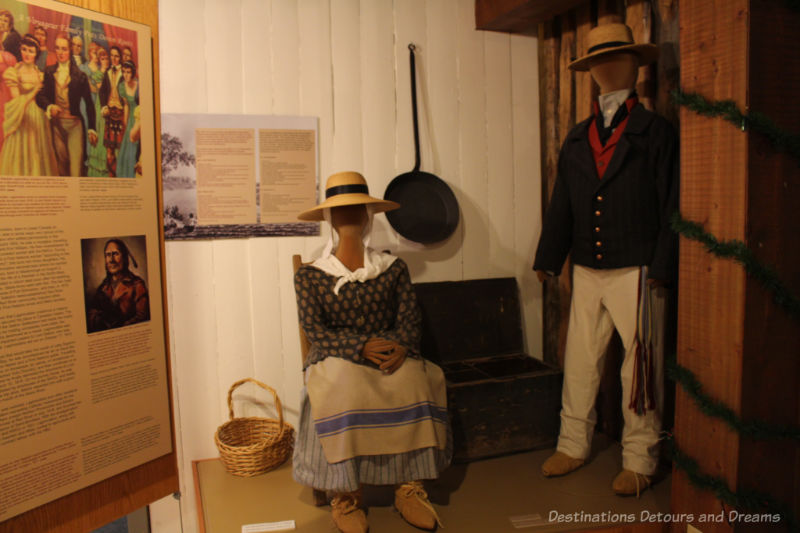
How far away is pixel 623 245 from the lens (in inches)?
87.7

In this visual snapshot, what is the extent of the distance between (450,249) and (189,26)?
163 cm

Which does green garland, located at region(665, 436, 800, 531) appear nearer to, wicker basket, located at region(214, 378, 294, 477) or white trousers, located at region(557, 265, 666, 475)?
white trousers, located at region(557, 265, 666, 475)

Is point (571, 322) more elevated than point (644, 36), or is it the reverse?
point (644, 36)

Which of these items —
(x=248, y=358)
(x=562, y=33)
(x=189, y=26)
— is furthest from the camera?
(x=562, y=33)

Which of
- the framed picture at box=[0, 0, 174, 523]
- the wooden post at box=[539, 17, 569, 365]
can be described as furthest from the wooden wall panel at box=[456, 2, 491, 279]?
the framed picture at box=[0, 0, 174, 523]

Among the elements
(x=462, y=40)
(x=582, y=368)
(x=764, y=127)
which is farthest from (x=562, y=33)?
(x=582, y=368)

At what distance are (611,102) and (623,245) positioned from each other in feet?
1.87

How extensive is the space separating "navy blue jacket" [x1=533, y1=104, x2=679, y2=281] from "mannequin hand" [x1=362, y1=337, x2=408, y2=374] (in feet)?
2.82

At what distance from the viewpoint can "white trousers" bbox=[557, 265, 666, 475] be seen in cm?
221

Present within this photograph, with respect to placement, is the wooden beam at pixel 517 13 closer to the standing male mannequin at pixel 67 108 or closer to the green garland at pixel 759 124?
the green garland at pixel 759 124

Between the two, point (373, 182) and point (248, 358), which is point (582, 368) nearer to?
point (373, 182)

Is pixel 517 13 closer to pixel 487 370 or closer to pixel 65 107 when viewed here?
pixel 487 370

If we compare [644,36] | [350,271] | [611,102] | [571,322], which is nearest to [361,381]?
[350,271]

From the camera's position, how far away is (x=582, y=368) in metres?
2.40
